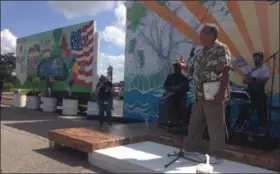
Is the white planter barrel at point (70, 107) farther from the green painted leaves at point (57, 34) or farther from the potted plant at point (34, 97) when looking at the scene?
the green painted leaves at point (57, 34)

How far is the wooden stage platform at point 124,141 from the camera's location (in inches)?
137

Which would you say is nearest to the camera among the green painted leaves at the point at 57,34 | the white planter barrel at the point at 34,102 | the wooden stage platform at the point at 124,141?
the wooden stage platform at the point at 124,141

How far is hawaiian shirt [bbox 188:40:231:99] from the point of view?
127 inches

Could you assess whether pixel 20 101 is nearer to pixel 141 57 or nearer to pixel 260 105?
pixel 141 57

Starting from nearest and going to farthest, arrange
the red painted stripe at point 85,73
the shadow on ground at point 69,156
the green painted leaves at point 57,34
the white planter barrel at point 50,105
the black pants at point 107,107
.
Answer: the shadow on ground at point 69,156
the black pants at point 107,107
the red painted stripe at point 85,73
the white planter barrel at point 50,105
the green painted leaves at point 57,34

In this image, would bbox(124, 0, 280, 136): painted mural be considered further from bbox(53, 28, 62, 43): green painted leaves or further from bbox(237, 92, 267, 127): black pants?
bbox(53, 28, 62, 43): green painted leaves

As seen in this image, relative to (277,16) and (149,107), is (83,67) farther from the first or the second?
(277,16)

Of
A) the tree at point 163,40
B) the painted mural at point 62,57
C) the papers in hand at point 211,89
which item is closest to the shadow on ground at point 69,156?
the papers in hand at point 211,89

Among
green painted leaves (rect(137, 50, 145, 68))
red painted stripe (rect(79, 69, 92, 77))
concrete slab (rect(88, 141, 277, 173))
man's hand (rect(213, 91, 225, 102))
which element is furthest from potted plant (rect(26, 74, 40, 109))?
man's hand (rect(213, 91, 225, 102))

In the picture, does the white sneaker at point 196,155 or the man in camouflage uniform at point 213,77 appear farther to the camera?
the white sneaker at point 196,155

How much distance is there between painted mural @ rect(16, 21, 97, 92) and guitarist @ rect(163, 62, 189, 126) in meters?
4.99

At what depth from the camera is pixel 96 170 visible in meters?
3.79

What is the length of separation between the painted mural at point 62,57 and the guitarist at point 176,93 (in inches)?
197

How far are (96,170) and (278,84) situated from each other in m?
3.19
